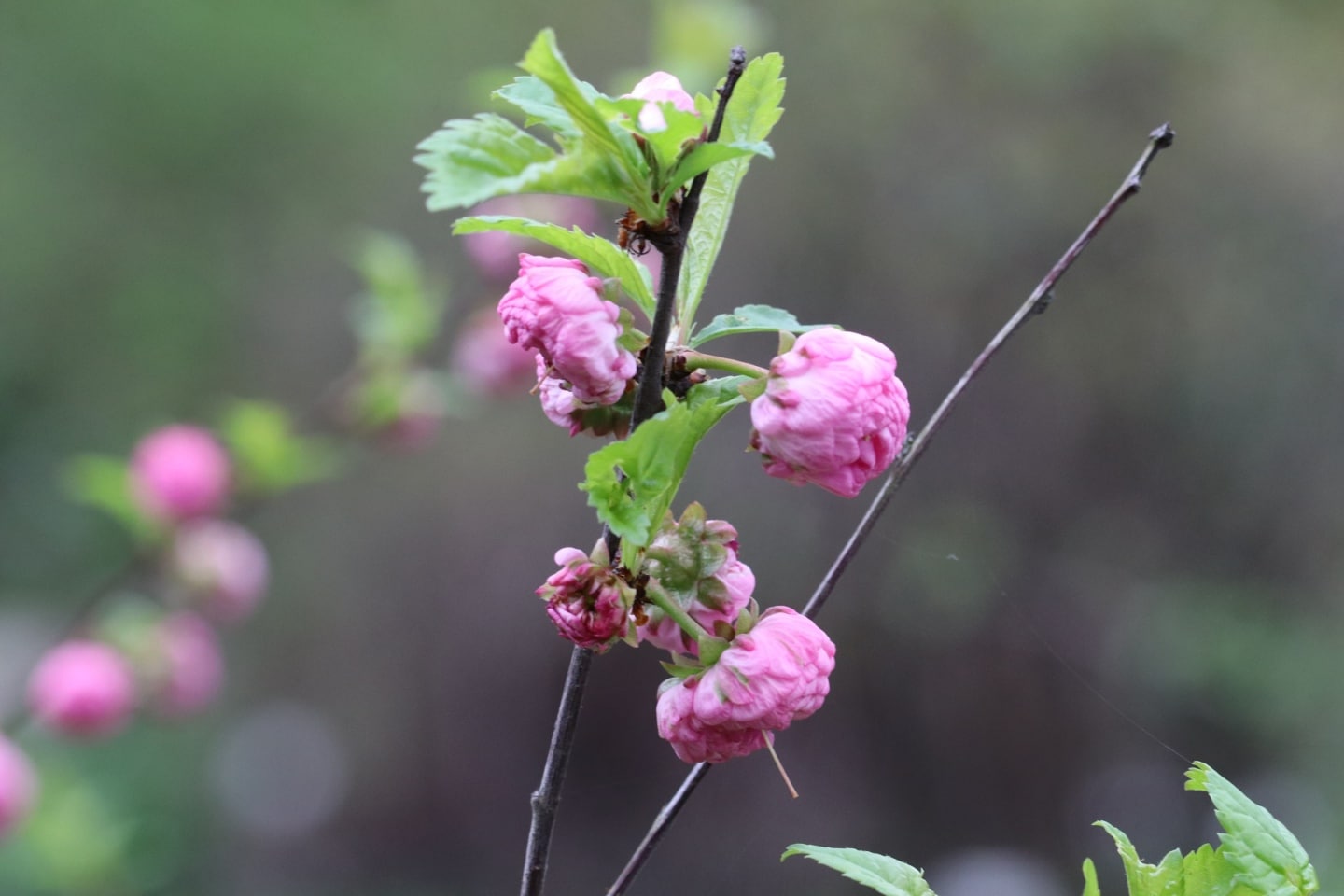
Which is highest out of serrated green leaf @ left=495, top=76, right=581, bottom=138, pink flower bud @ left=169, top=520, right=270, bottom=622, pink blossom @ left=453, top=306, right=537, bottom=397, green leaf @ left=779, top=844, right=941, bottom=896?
serrated green leaf @ left=495, top=76, right=581, bottom=138

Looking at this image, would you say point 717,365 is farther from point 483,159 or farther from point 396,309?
point 396,309

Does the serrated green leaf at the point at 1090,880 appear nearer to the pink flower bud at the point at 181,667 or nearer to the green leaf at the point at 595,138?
the green leaf at the point at 595,138

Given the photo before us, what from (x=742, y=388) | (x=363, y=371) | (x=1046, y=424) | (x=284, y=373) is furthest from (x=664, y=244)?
(x=284, y=373)

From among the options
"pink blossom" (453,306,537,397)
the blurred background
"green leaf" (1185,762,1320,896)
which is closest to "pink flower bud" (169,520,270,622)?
"pink blossom" (453,306,537,397)

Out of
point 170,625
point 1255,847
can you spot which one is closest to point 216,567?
point 170,625

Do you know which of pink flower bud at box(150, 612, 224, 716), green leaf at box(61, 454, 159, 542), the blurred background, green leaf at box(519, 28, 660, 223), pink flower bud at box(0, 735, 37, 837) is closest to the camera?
green leaf at box(519, 28, 660, 223)

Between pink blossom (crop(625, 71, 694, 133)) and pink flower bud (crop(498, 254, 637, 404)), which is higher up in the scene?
pink blossom (crop(625, 71, 694, 133))

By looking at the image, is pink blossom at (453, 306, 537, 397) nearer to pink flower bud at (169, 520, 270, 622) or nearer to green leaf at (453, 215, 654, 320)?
pink flower bud at (169, 520, 270, 622)
